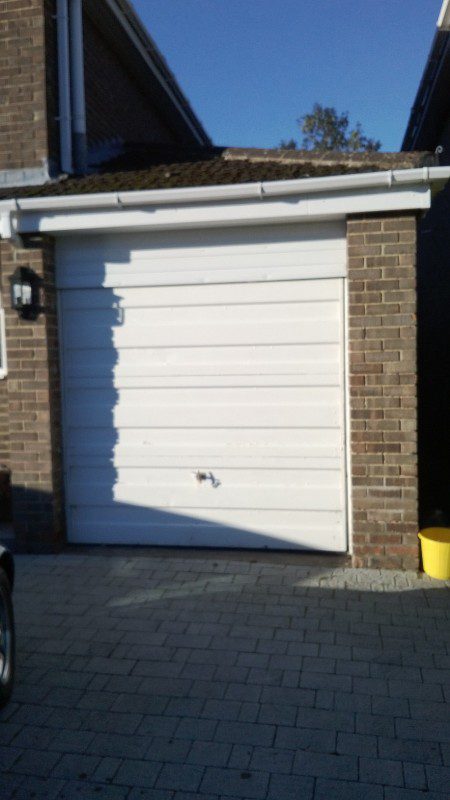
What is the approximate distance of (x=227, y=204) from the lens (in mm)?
5789

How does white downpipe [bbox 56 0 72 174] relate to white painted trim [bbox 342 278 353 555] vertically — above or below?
above

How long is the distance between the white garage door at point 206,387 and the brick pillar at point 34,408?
199 mm

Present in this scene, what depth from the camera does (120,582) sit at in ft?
18.6

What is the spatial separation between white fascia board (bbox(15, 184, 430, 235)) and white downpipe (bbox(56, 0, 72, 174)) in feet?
5.38

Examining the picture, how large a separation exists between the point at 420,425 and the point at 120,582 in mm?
6278

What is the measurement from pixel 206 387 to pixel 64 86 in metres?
3.69

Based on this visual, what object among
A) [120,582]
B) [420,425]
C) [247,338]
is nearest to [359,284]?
[247,338]

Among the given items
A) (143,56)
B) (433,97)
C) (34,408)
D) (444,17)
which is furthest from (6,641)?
(433,97)

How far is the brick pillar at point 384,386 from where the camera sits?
568 cm

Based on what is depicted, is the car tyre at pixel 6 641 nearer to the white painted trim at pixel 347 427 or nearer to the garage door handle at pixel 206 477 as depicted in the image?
the garage door handle at pixel 206 477

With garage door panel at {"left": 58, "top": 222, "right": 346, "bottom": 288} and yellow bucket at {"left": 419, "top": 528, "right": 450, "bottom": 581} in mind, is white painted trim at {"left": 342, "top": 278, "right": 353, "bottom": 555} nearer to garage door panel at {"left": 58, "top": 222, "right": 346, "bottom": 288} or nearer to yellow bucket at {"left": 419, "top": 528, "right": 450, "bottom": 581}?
garage door panel at {"left": 58, "top": 222, "right": 346, "bottom": 288}

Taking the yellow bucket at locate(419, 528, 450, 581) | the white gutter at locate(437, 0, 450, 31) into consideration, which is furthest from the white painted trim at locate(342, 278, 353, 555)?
the white gutter at locate(437, 0, 450, 31)

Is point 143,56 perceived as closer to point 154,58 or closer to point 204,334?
point 154,58

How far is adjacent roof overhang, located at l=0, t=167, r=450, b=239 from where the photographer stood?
5.51m
